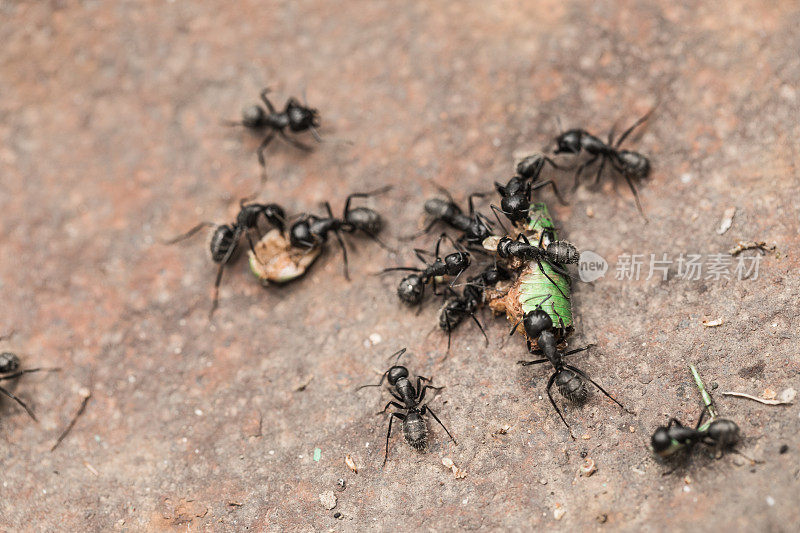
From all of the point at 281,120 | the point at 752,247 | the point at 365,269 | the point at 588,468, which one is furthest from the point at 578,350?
the point at 281,120

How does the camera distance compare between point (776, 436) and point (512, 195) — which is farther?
point (512, 195)

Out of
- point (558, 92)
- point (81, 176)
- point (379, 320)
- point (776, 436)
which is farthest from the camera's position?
point (81, 176)

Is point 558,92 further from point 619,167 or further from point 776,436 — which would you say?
point 776,436

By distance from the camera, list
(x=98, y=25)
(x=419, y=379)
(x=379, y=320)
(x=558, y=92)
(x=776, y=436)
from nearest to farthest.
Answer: (x=776, y=436) < (x=419, y=379) < (x=379, y=320) < (x=558, y=92) < (x=98, y=25)

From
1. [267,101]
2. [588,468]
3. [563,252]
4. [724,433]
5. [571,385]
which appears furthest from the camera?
[267,101]

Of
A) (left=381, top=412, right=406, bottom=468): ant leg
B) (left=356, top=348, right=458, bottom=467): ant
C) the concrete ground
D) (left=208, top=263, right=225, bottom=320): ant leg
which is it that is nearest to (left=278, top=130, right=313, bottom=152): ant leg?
the concrete ground

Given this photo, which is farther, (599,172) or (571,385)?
(599,172)

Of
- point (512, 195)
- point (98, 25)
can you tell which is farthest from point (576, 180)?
point (98, 25)

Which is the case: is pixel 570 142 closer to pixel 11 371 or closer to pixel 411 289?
pixel 411 289
